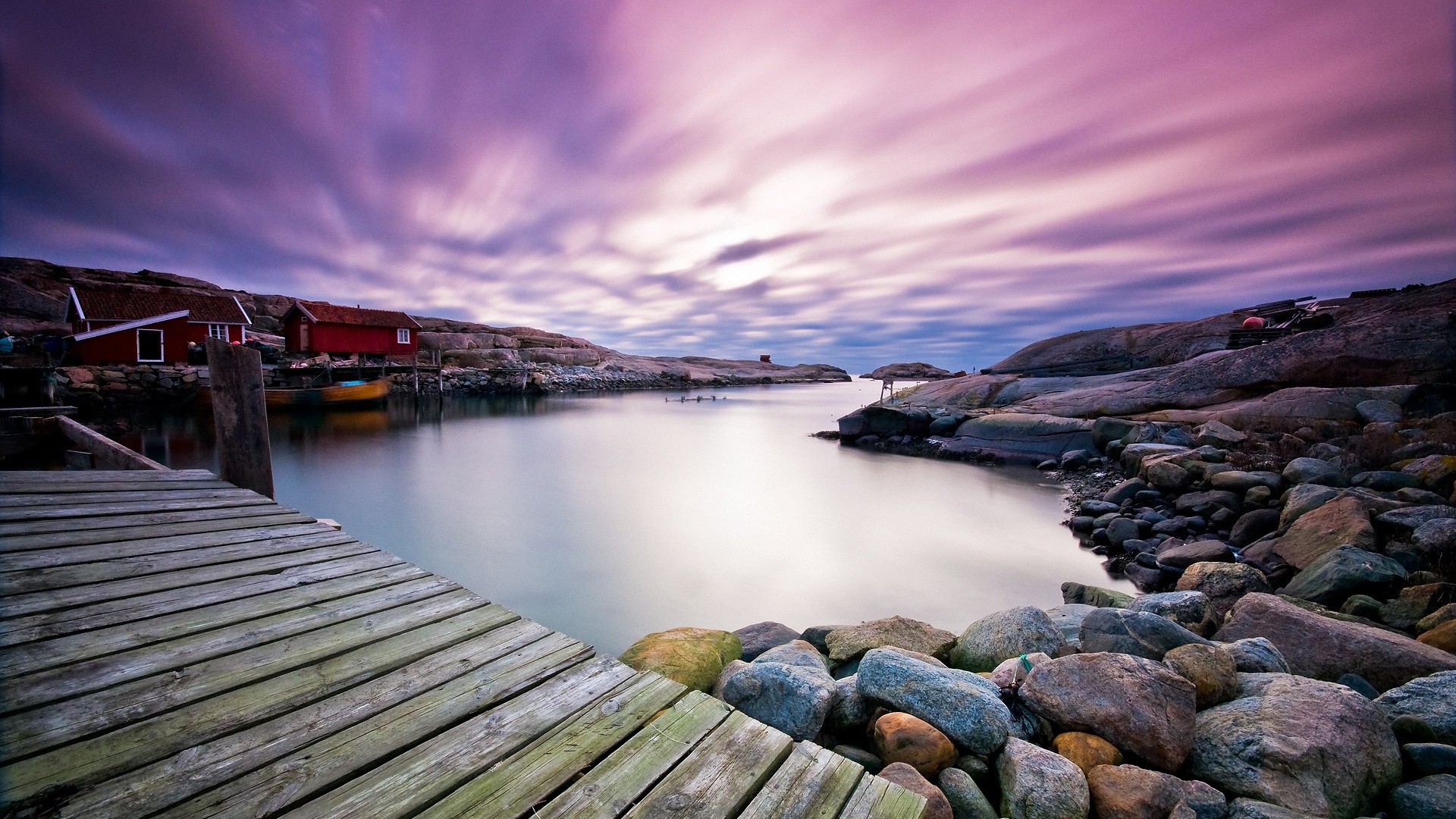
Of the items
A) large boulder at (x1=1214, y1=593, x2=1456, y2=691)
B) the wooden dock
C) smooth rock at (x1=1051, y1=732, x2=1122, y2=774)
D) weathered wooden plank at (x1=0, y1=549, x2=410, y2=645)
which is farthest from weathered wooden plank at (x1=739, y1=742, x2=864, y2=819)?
large boulder at (x1=1214, y1=593, x2=1456, y2=691)

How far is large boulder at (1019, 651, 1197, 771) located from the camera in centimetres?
294

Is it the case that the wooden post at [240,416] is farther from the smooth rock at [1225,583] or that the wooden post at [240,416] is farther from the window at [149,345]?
the window at [149,345]

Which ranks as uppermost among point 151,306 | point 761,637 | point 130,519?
point 151,306

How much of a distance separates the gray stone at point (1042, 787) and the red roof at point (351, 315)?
153 feet

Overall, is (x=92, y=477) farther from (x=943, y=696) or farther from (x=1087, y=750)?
(x=1087, y=750)

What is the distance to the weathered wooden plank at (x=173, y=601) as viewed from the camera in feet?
7.90

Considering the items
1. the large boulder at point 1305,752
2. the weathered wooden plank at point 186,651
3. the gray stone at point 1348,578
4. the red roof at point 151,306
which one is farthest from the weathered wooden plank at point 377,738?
the red roof at point 151,306

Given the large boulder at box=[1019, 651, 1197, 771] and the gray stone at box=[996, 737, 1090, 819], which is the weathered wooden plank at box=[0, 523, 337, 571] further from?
the large boulder at box=[1019, 651, 1197, 771]

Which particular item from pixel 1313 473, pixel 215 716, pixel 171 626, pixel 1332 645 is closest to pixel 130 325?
pixel 171 626

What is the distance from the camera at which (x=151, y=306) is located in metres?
30.2

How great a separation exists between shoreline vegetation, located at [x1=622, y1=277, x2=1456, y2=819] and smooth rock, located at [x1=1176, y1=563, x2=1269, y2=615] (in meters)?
0.03

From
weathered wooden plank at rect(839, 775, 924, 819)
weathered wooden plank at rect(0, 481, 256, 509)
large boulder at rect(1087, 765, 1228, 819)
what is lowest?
large boulder at rect(1087, 765, 1228, 819)

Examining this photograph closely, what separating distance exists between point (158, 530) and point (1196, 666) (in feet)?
23.7

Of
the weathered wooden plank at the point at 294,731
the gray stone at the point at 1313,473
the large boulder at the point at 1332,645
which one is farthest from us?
the gray stone at the point at 1313,473
